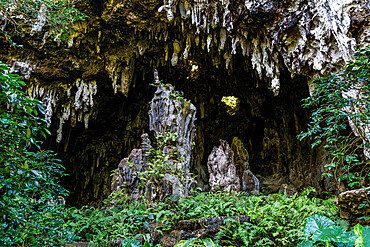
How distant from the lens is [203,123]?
1306cm

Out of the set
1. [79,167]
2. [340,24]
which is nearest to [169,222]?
[340,24]

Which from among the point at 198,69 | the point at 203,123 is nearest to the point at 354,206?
the point at 198,69

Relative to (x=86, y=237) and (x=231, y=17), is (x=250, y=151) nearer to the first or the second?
(x=231, y=17)

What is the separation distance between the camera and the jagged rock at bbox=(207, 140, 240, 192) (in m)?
8.57

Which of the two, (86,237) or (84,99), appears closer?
(86,237)

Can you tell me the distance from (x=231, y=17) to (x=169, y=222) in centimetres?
570

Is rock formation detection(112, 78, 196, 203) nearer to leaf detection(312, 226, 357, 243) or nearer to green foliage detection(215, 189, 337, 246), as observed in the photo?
green foliage detection(215, 189, 337, 246)

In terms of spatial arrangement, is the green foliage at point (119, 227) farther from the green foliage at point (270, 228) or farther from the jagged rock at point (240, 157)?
the jagged rock at point (240, 157)

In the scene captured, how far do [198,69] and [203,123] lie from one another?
3.29 meters

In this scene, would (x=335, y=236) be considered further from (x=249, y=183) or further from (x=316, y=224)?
(x=249, y=183)

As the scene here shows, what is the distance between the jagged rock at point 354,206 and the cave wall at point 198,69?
9.45ft

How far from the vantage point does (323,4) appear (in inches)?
208

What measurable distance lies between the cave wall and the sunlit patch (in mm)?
267

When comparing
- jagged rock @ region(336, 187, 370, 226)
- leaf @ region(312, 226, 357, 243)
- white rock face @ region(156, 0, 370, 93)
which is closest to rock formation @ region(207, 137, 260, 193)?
white rock face @ region(156, 0, 370, 93)
